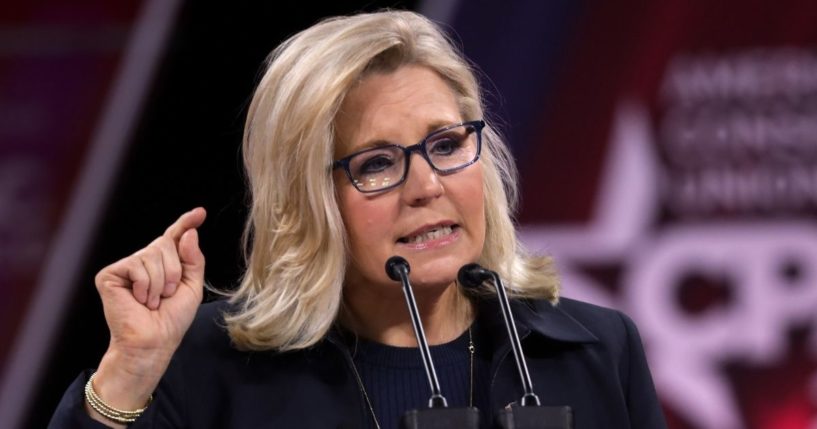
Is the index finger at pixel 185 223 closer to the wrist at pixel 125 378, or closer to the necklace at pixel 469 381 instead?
the wrist at pixel 125 378

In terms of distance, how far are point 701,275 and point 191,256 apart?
1821 millimetres

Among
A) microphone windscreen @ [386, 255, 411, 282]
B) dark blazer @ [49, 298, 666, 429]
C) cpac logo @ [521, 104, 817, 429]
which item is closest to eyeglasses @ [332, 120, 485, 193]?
microphone windscreen @ [386, 255, 411, 282]

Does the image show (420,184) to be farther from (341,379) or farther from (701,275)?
(701,275)

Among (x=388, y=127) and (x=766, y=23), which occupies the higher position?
(x=766, y=23)

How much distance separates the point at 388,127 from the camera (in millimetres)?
2078

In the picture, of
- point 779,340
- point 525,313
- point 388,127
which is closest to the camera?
point 388,127

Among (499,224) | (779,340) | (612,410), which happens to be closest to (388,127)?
(499,224)

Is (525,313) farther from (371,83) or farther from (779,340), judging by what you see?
(779,340)

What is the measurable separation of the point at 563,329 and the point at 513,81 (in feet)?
4.76

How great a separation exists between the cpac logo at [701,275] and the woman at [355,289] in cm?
117

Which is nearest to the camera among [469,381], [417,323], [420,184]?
[417,323]

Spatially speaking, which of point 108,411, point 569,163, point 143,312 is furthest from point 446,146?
point 569,163

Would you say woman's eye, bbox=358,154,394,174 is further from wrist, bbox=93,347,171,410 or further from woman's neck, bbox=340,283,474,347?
wrist, bbox=93,347,171,410

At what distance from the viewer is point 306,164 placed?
2.11 m
